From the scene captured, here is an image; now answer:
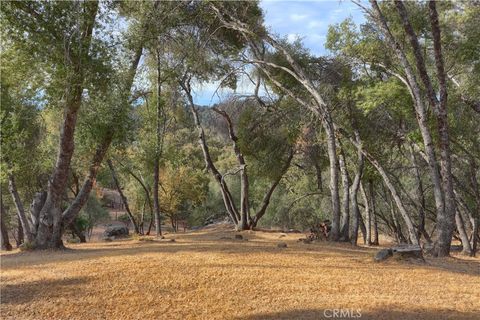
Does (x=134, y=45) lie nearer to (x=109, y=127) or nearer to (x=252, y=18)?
(x=109, y=127)

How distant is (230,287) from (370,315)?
2.09 m

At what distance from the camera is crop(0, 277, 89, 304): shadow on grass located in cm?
572

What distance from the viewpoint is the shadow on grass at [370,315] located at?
4.73 meters

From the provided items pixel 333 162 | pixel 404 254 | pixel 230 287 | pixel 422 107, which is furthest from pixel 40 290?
pixel 422 107

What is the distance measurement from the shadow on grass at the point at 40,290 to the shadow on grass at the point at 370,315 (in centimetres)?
281

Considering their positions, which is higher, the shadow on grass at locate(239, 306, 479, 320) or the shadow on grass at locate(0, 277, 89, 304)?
the shadow on grass at locate(0, 277, 89, 304)

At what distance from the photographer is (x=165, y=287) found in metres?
5.98

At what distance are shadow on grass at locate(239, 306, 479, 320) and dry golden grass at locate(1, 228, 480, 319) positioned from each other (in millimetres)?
12

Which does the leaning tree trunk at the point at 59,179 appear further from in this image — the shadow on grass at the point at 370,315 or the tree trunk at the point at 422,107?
the shadow on grass at the point at 370,315

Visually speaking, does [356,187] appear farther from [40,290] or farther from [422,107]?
[40,290]

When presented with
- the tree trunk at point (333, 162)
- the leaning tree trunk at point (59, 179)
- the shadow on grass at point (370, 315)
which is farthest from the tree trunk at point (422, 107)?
the leaning tree trunk at point (59, 179)

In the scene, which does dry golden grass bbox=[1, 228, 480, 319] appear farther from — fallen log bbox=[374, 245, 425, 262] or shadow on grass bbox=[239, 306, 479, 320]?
fallen log bbox=[374, 245, 425, 262]

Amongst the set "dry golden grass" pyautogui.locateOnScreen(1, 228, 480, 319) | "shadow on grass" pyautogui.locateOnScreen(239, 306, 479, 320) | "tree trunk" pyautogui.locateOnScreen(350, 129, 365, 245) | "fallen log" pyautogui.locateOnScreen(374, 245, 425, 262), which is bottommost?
"shadow on grass" pyautogui.locateOnScreen(239, 306, 479, 320)

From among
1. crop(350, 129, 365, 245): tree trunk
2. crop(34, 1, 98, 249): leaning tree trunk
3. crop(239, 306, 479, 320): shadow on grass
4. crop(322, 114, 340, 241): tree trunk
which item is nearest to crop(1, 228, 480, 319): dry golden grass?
crop(239, 306, 479, 320): shadow on grass
